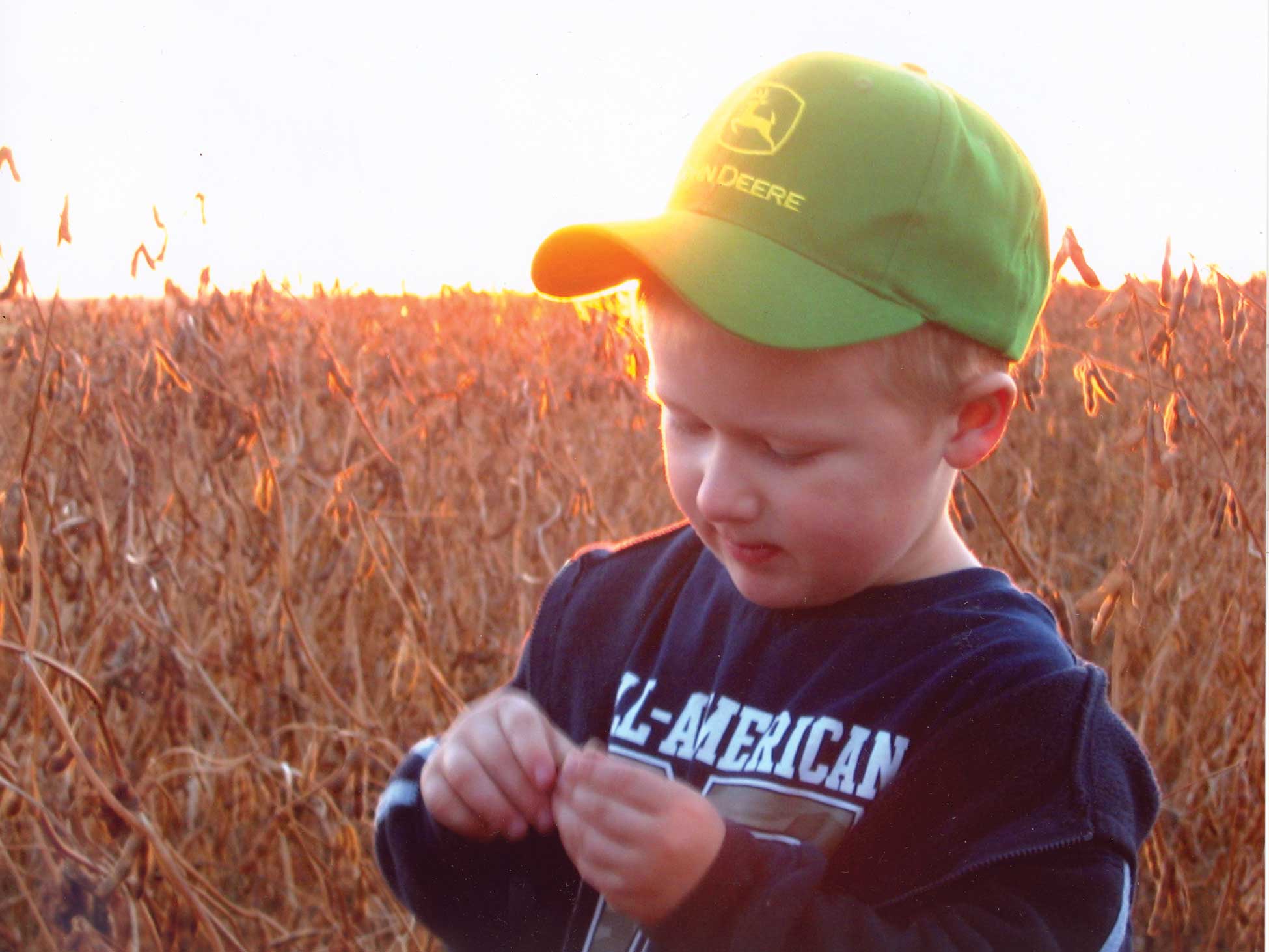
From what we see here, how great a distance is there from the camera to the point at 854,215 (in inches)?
37.0

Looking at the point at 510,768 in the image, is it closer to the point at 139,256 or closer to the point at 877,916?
the point at 877,916

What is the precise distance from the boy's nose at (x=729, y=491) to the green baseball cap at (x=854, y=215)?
116 millimetres

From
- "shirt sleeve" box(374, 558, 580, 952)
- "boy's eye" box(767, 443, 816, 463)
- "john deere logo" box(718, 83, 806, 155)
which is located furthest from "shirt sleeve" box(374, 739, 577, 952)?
"john deere logo" box(718, 83, 806, 155)

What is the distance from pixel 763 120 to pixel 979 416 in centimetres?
28

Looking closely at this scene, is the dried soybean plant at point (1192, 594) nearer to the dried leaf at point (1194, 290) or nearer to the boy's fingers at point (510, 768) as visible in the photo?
the dried leaf at point (1194, 290)

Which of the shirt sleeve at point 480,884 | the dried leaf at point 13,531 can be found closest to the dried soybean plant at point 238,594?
the dried leaf at point 13,531

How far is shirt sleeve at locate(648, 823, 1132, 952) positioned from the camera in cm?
81

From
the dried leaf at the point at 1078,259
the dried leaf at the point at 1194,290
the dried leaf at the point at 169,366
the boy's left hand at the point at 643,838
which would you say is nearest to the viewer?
the boy's left hand at the point at 643,838

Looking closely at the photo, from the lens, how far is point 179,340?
192 cm

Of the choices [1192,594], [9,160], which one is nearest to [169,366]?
[9,160]

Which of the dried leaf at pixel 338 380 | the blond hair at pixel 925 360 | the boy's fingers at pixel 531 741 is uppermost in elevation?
the blond hair at pixel 925 360

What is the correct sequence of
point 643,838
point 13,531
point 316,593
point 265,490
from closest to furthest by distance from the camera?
point 643,838 < point 13,531 < point 265,490 < point 316,593

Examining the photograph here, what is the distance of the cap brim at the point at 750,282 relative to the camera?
884mm

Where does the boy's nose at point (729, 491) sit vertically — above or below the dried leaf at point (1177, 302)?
below
